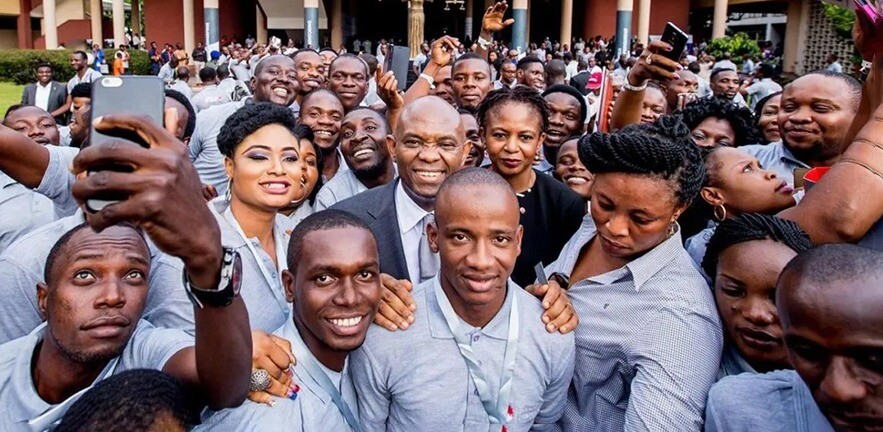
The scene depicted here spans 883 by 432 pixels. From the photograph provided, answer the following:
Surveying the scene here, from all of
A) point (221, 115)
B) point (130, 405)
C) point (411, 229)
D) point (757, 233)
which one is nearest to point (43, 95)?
point (221, 115)

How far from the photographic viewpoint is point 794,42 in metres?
25.6

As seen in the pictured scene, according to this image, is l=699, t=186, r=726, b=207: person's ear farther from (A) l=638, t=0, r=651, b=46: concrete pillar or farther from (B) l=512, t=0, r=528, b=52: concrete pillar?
(A) l=638, t=0, r=651, b=46: concrete pillar

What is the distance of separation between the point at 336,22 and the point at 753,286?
91.6 feet

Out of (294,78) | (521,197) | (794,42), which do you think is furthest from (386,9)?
(521,197)

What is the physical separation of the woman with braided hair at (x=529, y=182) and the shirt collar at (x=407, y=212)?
0.51 m

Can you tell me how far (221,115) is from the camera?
17.5ft

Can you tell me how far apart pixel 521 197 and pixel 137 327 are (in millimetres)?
1881

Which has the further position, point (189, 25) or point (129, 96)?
point (189, 25)

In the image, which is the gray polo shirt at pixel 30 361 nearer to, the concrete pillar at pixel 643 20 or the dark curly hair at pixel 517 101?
the dark curly hair at pixel 517 101

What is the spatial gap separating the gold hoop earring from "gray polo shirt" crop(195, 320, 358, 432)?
66.8 inches

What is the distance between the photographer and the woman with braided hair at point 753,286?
2.15 metres

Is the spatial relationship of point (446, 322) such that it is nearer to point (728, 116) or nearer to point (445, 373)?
point (445, 373)

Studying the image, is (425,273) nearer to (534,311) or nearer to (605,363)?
(534,311)

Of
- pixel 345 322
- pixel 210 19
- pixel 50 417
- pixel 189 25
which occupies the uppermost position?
pixel 210 19
